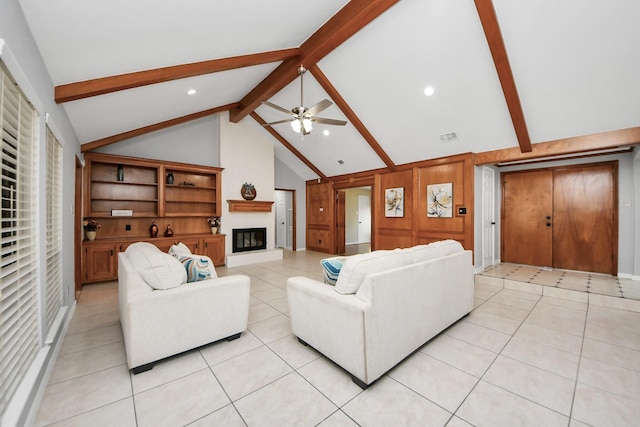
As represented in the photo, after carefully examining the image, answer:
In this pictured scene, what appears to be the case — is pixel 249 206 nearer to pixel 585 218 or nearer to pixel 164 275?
pixel 164 275

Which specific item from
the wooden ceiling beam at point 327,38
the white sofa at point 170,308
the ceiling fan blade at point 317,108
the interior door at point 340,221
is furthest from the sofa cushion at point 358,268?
the interior door at point 340,221

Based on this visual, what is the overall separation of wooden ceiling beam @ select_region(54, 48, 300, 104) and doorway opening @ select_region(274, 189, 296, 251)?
16.4 feet

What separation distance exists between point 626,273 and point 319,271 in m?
5.36

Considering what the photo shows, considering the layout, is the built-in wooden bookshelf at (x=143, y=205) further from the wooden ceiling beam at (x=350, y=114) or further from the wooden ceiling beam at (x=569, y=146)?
the wooden ceiling beam at (x=569, y=146)

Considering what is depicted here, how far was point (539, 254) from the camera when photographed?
5.36m

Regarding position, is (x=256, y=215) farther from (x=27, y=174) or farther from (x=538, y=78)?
(x=538, y=78)

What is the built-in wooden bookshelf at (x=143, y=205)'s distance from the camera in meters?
4.66

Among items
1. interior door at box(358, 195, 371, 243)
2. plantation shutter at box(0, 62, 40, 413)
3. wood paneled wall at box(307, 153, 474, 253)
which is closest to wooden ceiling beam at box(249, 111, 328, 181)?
wood paneled wall at box(307, 153, 474, 253)

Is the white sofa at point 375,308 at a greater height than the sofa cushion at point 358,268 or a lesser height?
lesser

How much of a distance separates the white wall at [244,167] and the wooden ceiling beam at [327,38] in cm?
164

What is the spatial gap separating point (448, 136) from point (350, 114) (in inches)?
73.6

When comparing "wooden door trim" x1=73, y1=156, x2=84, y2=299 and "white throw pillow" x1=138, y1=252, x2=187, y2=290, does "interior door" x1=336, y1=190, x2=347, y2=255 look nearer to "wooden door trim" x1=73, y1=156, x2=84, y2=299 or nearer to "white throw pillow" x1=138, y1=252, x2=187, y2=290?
"wooden door trim" x1=73, y1=156, x2=84, y2=299

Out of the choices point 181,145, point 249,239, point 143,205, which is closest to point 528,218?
point 249,239

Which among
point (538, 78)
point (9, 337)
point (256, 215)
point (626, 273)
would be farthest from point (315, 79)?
point (626, 273)
